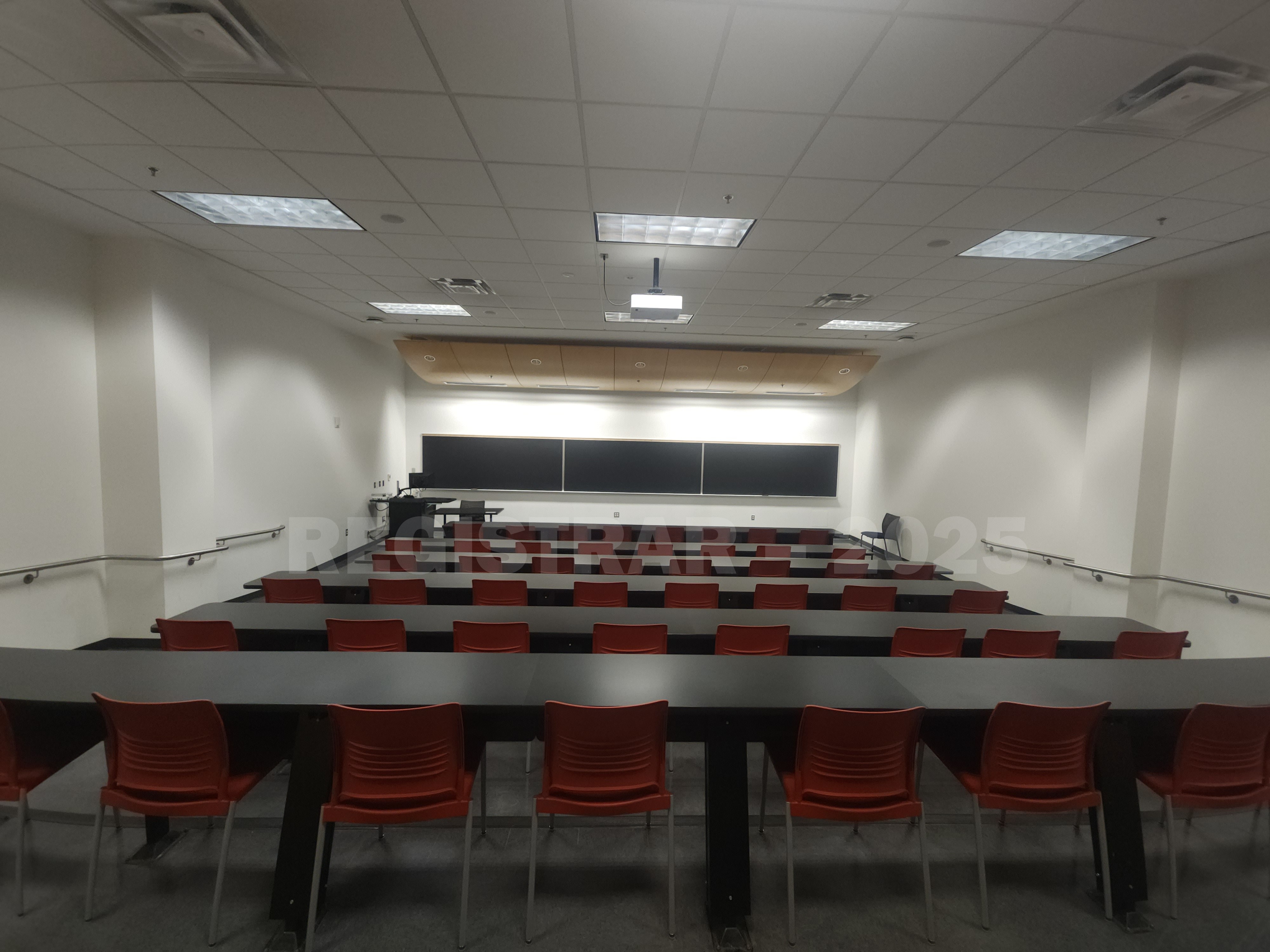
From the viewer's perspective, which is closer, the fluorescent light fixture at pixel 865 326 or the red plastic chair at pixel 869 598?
the red plastic chair at pixel 869 598

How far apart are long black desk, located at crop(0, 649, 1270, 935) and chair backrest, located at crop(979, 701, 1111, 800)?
0.35ft

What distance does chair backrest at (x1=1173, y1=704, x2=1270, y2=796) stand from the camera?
1.88 m

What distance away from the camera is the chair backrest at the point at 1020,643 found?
304cm

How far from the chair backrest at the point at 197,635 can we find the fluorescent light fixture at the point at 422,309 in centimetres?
423

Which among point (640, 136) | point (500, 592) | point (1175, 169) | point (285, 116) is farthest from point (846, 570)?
point (285, 116)

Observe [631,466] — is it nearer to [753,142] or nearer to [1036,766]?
[753,142]

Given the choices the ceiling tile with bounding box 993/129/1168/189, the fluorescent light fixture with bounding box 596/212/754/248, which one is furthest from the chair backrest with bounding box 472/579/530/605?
the ceiling tile with bounding box 993/129/1168/189

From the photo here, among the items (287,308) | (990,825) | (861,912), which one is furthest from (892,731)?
(287,308)

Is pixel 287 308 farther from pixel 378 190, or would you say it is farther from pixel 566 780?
pixel 566 780

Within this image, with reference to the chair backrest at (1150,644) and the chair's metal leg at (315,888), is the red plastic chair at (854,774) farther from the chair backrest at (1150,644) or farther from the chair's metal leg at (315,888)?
the chair backrest at (1150,644)

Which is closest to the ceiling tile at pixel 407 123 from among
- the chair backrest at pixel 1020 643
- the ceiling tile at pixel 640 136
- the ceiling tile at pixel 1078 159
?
the ceiling tile at pixel 640 136

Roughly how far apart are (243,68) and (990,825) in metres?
4.89

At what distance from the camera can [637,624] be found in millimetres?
2912

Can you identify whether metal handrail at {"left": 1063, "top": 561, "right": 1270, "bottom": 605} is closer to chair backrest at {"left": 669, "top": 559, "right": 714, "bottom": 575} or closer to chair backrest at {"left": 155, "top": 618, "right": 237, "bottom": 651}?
chair backrest at {"left": 669, "top": 559, "right": 714, "bottom": 575}
